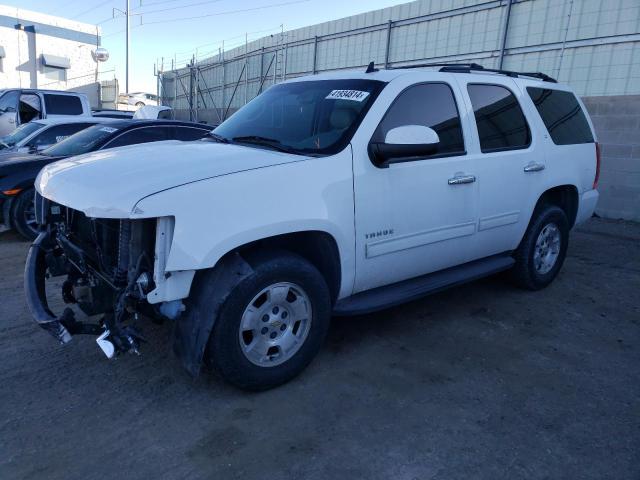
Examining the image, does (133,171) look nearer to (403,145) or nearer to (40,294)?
(40,294)

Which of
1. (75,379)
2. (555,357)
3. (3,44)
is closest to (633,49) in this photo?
(555,357)

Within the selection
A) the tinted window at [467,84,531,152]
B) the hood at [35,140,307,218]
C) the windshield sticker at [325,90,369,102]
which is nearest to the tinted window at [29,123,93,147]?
the hood at [35,140,307,218]

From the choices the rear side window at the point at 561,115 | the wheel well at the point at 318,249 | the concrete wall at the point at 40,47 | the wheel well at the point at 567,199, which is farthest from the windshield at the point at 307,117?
the concrete wall at the point at 40,47

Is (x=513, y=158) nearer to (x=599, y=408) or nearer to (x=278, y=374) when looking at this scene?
(x=599, y=408)

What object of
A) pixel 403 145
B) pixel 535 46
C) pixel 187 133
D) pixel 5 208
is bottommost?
pixel 5 208

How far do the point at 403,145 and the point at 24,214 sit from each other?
204 inches

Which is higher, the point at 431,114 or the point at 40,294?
the point at 431,114

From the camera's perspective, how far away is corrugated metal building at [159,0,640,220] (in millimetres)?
8820

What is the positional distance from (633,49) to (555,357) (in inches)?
295

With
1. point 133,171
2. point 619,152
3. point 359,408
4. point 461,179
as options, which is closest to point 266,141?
point 133,171

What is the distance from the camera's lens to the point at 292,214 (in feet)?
9.61

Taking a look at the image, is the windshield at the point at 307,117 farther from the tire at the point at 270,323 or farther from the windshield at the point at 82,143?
the windshield at the point at 82,143

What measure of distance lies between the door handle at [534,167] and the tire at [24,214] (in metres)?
5.68

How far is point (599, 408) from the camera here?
10.1 feet
